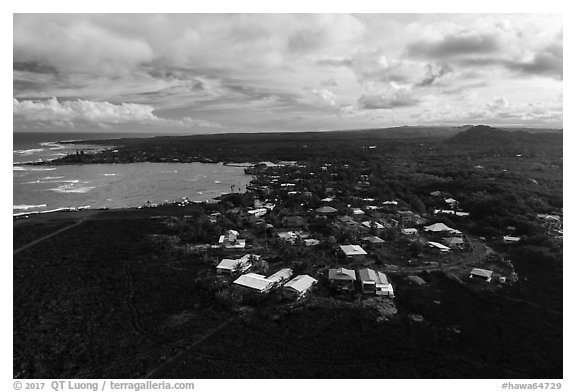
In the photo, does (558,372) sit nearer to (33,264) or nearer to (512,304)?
(512,304)

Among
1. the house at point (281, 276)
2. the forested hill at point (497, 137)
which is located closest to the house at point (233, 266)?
the house at point (281, 276)

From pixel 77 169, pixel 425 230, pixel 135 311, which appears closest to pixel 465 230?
pixel 425 230

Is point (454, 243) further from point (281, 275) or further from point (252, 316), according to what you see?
point (252, 316)

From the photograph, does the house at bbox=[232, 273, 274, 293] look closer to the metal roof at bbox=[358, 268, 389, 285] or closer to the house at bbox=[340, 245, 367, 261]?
the metal roof at bbox=[358, 268, 389, 285]

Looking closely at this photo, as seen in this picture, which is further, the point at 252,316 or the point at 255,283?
the point at 255,283

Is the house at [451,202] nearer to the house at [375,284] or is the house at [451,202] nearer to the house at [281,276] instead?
the house at [375,284]

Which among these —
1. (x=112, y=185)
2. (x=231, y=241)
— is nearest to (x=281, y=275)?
(x=231, y=241)

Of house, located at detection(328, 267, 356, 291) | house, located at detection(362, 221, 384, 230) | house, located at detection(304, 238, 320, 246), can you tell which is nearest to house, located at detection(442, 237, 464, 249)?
house, located at detection(362, 221, 384, 230)

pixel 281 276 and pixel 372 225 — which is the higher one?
pixel 372 225
